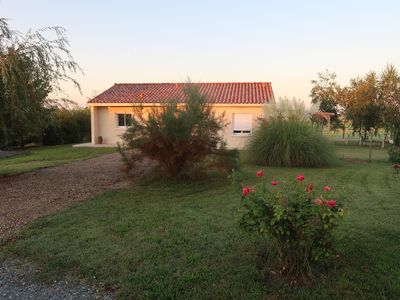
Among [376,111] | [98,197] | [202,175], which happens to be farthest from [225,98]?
[98,197]

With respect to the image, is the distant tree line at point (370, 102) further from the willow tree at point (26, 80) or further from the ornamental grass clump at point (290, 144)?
the willow tree at point (26, 80)

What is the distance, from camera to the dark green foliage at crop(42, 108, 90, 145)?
25.0m

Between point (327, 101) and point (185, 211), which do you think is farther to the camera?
point (327, 101)

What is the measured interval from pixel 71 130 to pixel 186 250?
78.6 feet

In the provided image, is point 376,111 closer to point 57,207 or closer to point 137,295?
point 57,207

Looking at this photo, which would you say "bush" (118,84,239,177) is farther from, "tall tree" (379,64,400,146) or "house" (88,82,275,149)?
"tall tree" (379,64,400,146)

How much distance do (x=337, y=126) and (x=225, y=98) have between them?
1189cm

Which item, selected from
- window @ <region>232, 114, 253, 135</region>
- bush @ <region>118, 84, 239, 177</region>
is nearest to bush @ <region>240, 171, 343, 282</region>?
bush @ <region>118, 84, 239, 177</region>

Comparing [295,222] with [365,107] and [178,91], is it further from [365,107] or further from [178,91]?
[365,107]

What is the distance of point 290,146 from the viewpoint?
12.1 m

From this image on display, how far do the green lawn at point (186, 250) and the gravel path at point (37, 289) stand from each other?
0.47 feet

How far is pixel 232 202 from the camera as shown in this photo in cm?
661

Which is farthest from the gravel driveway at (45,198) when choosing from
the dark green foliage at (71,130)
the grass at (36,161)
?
the dark green foliage at (71,130)

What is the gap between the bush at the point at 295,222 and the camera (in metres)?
2.97
